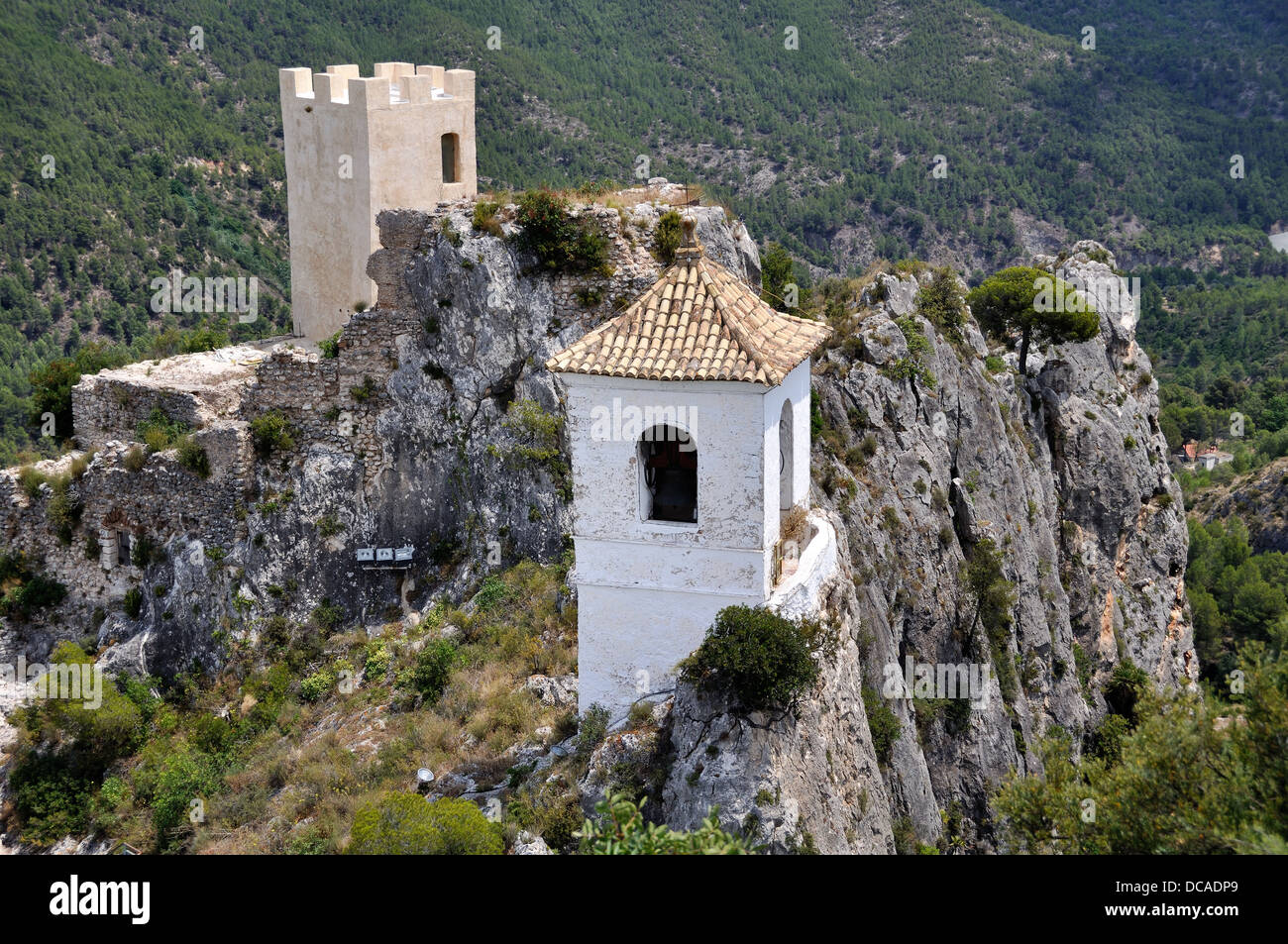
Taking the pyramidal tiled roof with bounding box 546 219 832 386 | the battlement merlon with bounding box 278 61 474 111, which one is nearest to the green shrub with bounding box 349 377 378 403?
the battlement merlon with bounding box 278 61 474 111

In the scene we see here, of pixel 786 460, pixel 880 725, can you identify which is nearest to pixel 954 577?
pixel 880 725

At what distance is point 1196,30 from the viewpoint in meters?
117

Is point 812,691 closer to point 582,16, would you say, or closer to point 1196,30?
point 582,16

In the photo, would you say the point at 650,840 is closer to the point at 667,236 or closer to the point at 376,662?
the point at 376,662

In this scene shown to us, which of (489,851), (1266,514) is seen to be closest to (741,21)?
(1266,514)

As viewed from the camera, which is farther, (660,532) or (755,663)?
(660,532)

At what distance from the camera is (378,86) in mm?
25484

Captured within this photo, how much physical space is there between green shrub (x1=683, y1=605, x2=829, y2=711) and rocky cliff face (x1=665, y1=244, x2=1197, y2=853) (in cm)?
24

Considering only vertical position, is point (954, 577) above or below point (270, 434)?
below

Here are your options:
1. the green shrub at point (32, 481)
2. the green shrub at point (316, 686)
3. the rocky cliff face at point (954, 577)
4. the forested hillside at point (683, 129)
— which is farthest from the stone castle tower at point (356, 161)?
the rocky cliff face at point (954, 577)

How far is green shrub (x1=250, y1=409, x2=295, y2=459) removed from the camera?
82.0 feet

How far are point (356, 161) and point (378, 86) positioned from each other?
155 cm

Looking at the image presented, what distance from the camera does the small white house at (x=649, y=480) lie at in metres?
14.6
